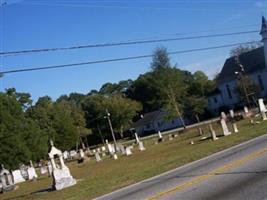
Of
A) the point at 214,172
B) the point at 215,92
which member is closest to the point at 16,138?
the point at 214,172

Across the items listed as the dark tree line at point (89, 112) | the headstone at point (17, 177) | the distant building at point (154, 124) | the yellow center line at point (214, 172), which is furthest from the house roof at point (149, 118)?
the yellow center line at point (214, 172)

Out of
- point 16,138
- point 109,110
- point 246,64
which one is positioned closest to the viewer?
point 16,138

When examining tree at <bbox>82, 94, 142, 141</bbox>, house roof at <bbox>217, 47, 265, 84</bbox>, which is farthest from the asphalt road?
tree at <bbox>82, 94, 142, 141</bbox>

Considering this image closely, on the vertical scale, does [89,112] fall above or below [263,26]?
below

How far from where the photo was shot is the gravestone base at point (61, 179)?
28.9 metres

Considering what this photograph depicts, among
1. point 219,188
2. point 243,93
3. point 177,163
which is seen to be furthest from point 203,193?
point 243,93

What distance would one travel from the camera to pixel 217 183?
14586 millimetres

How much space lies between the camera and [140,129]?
125m

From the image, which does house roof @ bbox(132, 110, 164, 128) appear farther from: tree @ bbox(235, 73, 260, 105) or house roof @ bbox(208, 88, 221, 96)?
tree @ bbox(235, 73, 260, 105)

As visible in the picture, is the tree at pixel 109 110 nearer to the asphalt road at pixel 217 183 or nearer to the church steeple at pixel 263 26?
the church steeple at pixel 263 26

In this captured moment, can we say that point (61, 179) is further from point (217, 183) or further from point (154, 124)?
point (154, 124)

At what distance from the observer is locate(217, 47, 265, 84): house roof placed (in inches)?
3730

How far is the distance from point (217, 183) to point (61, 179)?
52.7 feet

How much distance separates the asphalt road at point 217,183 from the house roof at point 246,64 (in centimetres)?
7628
